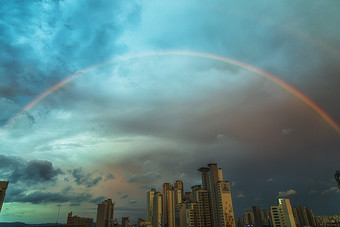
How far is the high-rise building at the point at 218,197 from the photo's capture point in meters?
141

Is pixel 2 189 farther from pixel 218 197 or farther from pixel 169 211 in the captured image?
pixel 169 211

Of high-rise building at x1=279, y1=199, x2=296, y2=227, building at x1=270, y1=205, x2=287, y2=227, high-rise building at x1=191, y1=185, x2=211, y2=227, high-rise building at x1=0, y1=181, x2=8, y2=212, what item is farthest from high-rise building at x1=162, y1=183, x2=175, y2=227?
high-rise building at x1=0, y1=181, x2=8, y2=212

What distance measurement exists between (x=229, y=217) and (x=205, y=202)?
24.7m

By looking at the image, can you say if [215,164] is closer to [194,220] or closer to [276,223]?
[194,220]

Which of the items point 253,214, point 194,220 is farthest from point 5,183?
point 253,214

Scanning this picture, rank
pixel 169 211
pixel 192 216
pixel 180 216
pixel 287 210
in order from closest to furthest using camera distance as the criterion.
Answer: pixel 287 210, pixel 192 216, pixel 180 216, pixel 169 211

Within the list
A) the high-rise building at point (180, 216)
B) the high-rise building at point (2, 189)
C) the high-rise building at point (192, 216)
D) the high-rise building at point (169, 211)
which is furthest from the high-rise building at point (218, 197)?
the high-rise building at point (2, 189)

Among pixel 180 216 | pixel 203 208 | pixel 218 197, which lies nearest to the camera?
pixel 218 197

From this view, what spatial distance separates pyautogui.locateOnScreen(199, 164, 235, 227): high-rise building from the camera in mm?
141125

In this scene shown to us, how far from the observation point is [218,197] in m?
151

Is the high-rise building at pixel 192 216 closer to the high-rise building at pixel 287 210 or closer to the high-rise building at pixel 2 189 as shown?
the high-rise building at pixel 287 210

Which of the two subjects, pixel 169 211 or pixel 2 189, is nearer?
pixel 2 189

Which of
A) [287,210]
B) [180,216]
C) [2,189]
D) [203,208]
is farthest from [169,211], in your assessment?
[2,189]

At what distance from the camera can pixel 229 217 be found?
140 meters
